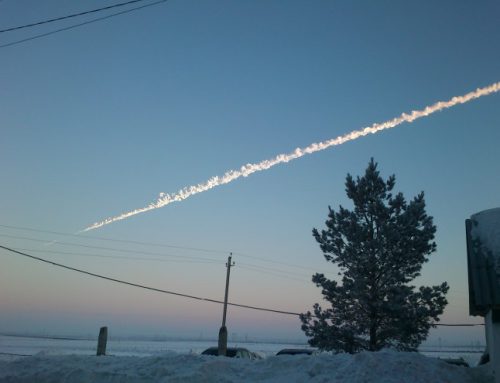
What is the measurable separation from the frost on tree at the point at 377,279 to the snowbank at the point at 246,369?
10078 mm

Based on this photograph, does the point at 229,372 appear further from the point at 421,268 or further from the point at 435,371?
the point at 421,268

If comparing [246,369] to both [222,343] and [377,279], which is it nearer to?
[222,343]

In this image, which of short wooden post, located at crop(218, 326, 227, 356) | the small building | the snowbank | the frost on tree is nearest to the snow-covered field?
the snowbank

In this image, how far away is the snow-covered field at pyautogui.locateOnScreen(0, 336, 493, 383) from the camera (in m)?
9.36

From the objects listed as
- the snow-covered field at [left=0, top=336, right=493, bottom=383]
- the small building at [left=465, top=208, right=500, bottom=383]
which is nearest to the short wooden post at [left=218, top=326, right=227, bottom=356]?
the snow-covered field at [left=0, top=336, right=493, bottom=383]

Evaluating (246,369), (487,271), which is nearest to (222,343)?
(246,369)

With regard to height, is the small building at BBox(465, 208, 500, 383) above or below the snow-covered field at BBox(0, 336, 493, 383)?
above

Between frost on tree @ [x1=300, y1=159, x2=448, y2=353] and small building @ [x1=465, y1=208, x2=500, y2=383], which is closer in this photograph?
small building @ [x1=465, y1=208, x2=500, y2=383]

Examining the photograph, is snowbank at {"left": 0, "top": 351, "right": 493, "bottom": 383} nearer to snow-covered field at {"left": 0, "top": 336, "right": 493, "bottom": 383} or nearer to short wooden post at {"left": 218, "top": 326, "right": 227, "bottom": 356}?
snow-covered field at {"left": 0, "top": 336, "right": 493, "bottom": 383}

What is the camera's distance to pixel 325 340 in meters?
21.3

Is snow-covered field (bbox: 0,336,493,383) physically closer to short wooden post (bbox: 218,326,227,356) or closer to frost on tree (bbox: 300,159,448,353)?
short wooden post (bbox: 218,326,227,356)

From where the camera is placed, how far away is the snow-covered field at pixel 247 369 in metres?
9.36

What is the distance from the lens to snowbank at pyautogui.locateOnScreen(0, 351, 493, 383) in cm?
935

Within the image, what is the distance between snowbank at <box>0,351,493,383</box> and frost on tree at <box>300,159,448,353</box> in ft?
33.1
